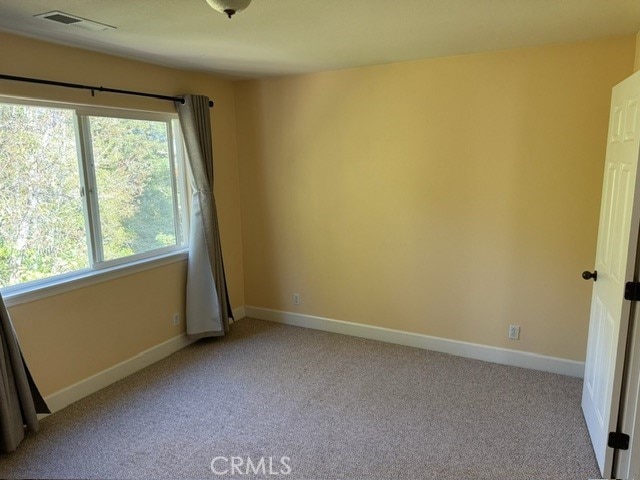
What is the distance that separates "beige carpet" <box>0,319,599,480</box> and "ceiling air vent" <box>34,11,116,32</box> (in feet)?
7.55

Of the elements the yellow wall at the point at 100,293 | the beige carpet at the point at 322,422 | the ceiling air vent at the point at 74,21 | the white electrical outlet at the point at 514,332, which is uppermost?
the ceiling air vent at the point at 74,21

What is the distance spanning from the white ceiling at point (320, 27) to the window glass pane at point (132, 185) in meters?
0.55

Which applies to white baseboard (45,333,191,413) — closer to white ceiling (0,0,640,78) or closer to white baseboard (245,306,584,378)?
white baseboard (245,306,584,378)

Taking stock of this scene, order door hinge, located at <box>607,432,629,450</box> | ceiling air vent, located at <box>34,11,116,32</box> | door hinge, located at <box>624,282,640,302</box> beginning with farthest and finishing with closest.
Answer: ceiling air vent, located at <box>34,11,116,32</box>, door hinge, located at <box>607,432,629,450</box>, door hinge, located at <box>624,282,640,302</box>

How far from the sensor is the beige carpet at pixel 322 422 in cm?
230

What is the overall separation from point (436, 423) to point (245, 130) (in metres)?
3.02

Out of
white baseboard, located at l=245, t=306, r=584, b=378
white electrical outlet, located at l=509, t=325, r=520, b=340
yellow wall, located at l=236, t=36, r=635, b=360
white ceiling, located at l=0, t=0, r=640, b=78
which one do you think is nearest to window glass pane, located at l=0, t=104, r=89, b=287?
white ceiling, located at l=0, t=0, r=640, b=78

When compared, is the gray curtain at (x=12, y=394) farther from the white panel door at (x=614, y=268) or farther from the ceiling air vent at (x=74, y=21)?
the white panel door at (x=614, y=268)

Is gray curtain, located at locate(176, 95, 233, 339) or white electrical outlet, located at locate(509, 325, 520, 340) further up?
gray curtain, located at locate(176, 95, 233, 339)

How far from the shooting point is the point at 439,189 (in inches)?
136

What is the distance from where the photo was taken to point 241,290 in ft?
14.9

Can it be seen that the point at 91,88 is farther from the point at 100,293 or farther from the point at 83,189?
the point at 100,293

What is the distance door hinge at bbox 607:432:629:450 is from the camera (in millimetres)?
2085

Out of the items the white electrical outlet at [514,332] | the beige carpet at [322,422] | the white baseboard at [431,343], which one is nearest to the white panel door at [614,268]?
the beige carpet at [322,422]
